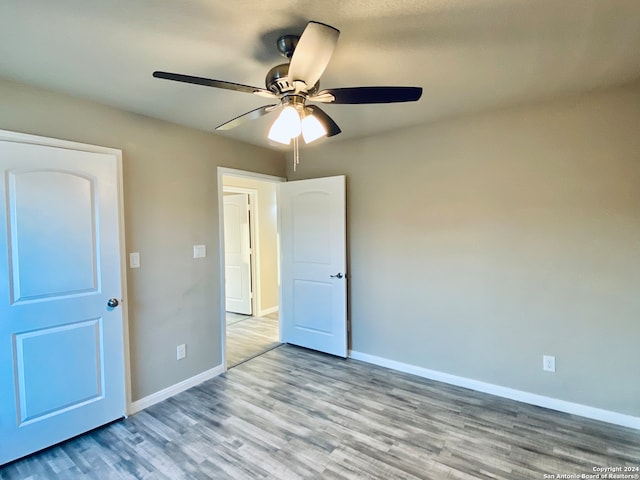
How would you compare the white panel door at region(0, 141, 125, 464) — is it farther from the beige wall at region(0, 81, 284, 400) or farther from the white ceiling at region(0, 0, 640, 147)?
the white ceiling at region(0, 0, 640, 147)

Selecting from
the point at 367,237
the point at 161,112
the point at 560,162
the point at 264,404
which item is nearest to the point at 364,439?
the point at 264,404

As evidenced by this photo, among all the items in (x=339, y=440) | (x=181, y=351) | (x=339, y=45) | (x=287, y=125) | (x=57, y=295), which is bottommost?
(x=339, y=440)

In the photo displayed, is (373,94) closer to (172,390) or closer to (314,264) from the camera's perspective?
(314,264)

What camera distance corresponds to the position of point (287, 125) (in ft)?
5.41

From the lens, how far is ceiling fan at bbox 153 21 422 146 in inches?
51.6

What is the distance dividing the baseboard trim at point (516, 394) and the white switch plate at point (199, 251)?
77.2 inches

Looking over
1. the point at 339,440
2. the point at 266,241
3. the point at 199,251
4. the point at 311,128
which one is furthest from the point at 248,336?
the point at 311,128

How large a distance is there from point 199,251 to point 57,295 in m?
1.11

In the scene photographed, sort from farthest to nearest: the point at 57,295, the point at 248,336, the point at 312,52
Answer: the point at 248,336
the point at 57,295
the point at 312,52

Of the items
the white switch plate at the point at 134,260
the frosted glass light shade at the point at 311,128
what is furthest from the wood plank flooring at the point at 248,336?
the frosted glass light shade at the point at 311,128

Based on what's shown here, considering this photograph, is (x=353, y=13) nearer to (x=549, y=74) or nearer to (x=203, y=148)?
(x=549, y=74)

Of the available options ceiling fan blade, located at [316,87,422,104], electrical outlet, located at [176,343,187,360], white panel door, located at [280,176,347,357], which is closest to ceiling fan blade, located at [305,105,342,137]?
ceiling fan blade, located at [316,87,422,104]

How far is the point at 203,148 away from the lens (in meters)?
3.05

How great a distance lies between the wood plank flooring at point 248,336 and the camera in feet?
12.1
